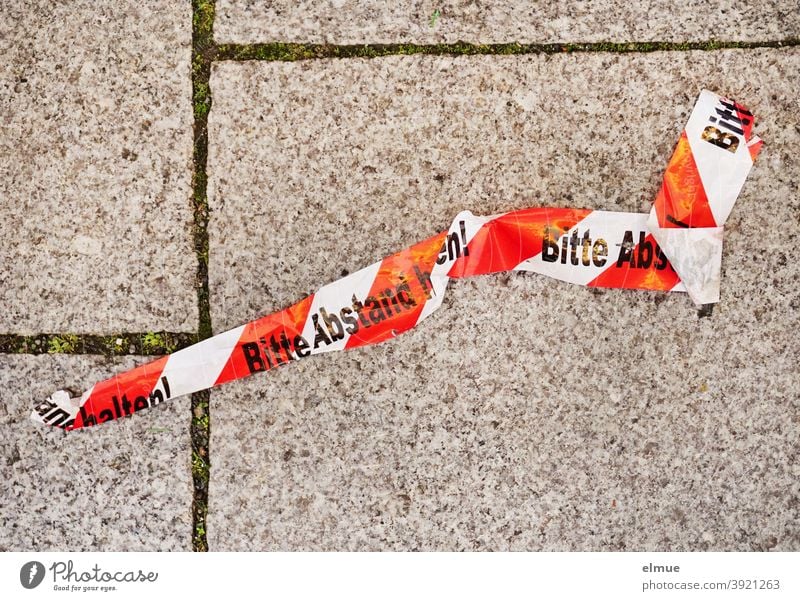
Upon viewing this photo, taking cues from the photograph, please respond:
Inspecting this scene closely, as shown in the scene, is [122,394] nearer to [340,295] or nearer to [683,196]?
[340,295]

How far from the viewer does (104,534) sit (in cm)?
228

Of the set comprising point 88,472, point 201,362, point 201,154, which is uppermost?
point 201,154

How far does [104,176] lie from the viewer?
2.23m

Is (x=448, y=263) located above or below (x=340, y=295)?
above

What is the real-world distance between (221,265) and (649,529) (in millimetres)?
1949

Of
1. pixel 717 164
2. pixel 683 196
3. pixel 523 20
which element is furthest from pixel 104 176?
pixel 717 164

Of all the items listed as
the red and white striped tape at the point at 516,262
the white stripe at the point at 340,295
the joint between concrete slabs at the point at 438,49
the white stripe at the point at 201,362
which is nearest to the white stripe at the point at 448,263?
the red and white striped tape at the point at 516,262

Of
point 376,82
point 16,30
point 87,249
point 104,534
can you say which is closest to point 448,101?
point 376,82

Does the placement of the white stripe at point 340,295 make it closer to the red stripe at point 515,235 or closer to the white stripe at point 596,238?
the red stripe at point 515,235

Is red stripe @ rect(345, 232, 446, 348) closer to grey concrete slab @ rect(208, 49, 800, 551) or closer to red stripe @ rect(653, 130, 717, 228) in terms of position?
grey concrete slab @ rect(208, 49, 800, 551)

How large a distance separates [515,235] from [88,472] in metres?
1.88

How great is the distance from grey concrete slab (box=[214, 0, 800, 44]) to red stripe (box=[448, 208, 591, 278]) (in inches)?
26.7

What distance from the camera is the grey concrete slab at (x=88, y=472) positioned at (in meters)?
2.25
